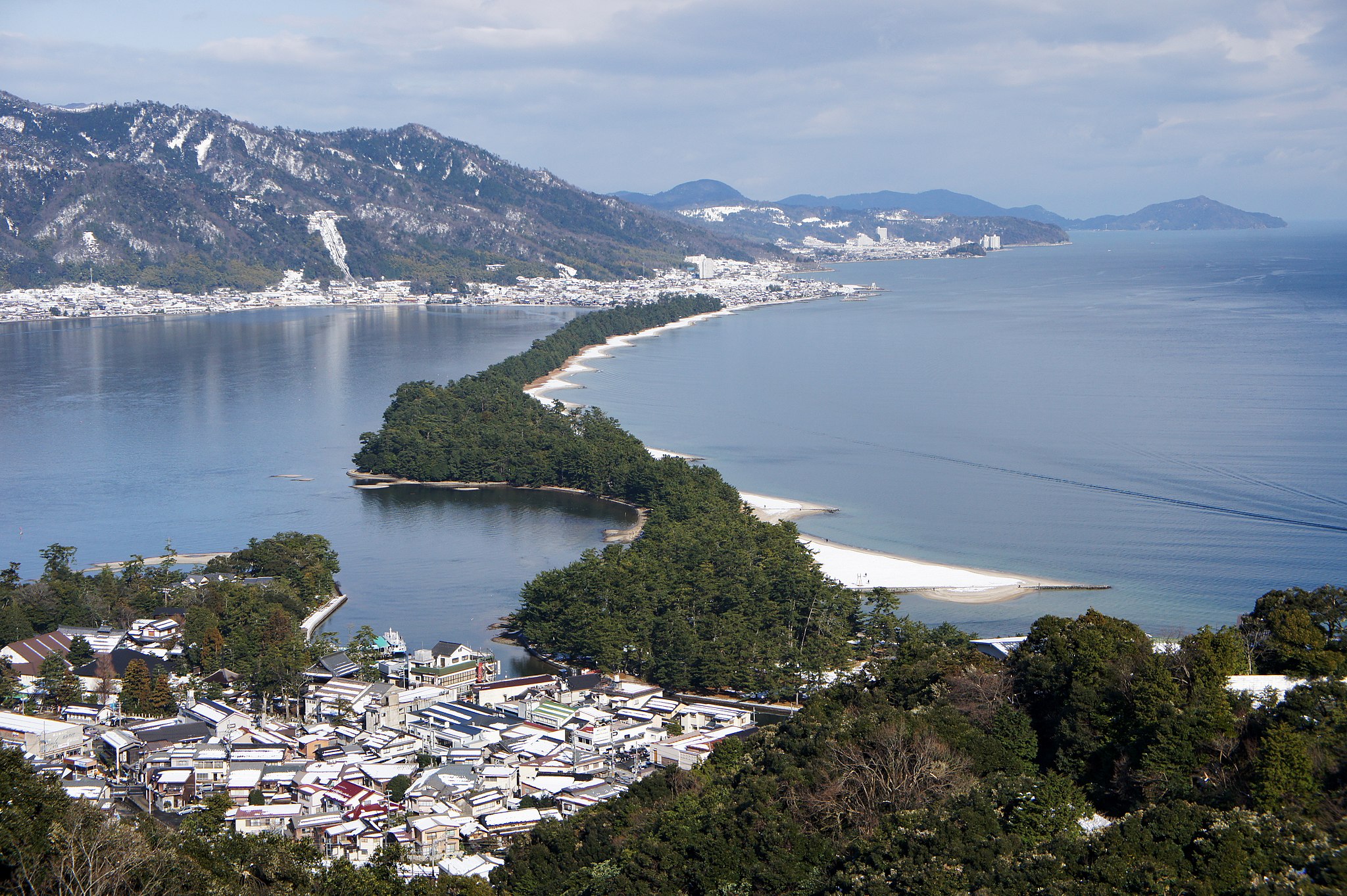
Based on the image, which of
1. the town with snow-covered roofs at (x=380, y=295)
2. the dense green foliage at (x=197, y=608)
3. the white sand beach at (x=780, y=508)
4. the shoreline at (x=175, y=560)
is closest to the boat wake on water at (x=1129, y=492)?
the white sand beach at (x=780, y=508)

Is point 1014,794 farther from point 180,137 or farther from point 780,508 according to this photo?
point 180,137

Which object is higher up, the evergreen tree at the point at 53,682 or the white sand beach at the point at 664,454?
the white sand beach at the point at 664,454

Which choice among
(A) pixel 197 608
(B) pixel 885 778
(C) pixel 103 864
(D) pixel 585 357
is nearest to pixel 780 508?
(A) pixel 197 608

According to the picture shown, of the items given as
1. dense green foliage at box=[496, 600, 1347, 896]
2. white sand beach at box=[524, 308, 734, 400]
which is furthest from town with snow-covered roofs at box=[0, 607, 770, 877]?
white sand beach at box=[524, 308, 734, 400]

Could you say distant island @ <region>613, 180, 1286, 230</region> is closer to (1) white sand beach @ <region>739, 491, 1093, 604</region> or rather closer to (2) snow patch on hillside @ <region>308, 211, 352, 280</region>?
(2) snow patch on hillside @ <region>308, 211, 352, 280</region>

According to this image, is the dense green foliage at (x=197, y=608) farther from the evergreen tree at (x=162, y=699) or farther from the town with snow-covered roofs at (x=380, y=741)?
the town with snow-covered roofs at (x=380, y=741)

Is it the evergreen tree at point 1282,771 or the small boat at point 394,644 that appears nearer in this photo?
the evergreen tree at point 1282,771

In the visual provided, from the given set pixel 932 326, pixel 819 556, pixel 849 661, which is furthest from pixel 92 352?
pixel 849 661
